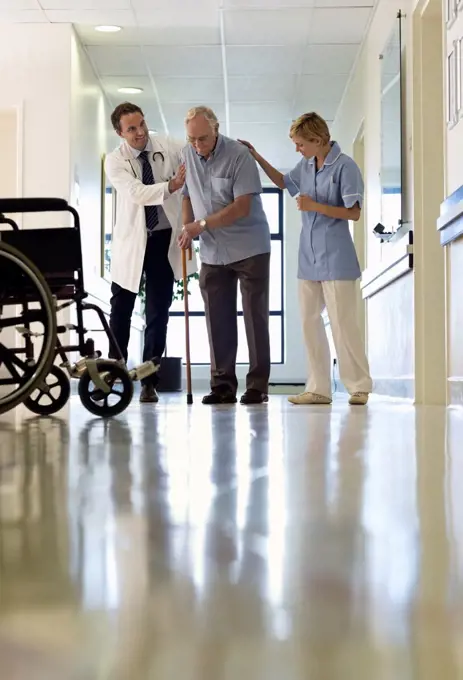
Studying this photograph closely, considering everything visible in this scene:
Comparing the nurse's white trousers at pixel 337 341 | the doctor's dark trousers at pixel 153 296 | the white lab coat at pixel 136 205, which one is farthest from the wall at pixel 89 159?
the nurse's white trousers at pixel 337 341

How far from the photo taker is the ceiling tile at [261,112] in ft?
28.6

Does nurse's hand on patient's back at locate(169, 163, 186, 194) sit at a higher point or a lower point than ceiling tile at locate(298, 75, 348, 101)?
lower

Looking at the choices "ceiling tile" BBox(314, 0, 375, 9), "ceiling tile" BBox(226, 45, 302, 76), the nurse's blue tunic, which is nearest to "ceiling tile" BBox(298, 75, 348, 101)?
"ceiling tile" BBox(226, 45, 302, 76)

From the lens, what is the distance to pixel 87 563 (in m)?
0.59

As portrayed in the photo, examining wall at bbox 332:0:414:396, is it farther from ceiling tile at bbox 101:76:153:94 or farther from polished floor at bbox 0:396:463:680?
polished floor at bbox 0:396:463:680

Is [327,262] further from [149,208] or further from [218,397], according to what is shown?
[149,208]

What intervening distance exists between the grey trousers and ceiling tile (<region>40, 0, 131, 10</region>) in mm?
3056

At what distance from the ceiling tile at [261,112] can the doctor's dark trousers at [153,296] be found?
199 inches

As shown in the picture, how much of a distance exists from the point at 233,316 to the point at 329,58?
13.6 ft

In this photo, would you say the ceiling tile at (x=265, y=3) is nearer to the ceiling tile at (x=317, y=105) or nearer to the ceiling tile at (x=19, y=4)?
the ceiling tile at (x=19, y=4)

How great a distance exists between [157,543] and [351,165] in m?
3.25

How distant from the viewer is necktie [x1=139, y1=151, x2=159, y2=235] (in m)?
4.00

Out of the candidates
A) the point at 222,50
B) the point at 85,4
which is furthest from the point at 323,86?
the point at 85,4

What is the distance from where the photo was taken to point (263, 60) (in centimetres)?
740
